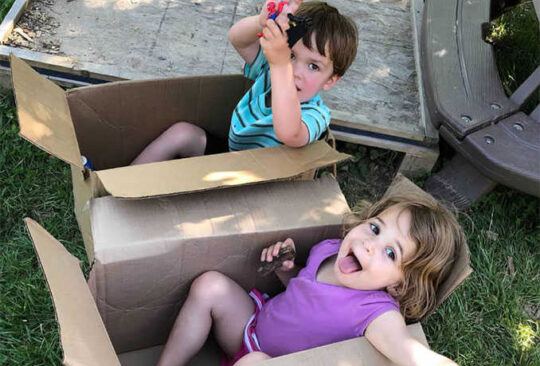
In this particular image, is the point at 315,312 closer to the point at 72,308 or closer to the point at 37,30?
the point at 72,308

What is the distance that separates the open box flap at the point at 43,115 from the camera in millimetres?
1265

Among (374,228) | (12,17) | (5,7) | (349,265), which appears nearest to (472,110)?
(374,228)

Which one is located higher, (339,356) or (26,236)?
(339,356)

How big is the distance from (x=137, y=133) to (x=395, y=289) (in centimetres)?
101

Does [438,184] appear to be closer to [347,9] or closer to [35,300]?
[347,9]

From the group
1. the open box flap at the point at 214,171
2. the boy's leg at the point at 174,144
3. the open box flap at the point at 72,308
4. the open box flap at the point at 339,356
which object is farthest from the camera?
the boy's leg at the point at 174,144

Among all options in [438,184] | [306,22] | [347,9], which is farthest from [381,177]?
[306,22]

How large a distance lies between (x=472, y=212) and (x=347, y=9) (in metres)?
1.09

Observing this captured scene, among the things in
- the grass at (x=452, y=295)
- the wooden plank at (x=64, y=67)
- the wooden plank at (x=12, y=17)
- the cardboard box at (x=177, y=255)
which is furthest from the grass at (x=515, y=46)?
the wooden plank at (x=12, y=17)

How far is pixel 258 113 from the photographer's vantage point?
179 cm

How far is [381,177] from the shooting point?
7.77ft

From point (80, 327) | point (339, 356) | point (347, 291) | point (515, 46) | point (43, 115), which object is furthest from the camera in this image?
point (515, 46)

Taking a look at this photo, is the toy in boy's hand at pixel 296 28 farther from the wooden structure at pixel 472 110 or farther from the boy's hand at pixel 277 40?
the wooden structure at pixel 472 110

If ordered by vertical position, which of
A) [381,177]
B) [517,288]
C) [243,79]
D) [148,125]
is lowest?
[517,288]
